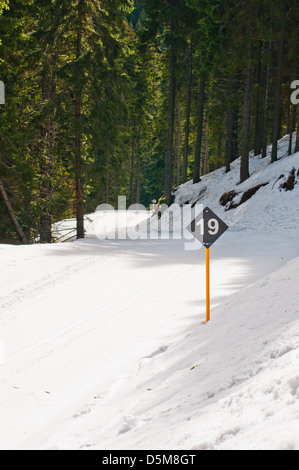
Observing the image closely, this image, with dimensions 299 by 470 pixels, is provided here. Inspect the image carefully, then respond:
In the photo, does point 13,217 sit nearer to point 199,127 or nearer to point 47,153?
point 47,153

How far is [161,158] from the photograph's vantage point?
5297cm

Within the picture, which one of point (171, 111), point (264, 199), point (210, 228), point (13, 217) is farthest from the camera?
point (171, 111)

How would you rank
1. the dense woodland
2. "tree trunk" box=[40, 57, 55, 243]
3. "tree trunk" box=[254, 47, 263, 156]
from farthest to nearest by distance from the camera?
"tree trunk" box=[254, 47, 263, 156]
"tree trunk" box=[40, 57, 55, 243]
the dense woodland

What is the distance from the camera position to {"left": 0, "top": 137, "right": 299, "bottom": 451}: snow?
2707 millimetres

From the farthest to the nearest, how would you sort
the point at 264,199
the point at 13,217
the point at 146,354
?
the point at 264,199, the point at 13,217, the point at 146,354

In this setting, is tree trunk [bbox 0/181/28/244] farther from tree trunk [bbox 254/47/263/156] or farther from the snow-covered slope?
tree trunk [bbox 254/47/263/156]

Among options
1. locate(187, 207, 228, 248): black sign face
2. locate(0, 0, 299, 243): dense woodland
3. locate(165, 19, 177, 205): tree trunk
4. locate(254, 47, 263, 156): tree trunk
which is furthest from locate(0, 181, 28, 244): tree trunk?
locate(254, 47, 263, 156): tree trunk

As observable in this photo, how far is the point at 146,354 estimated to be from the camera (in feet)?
17.1

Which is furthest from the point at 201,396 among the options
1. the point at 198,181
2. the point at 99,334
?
the point at 198,181

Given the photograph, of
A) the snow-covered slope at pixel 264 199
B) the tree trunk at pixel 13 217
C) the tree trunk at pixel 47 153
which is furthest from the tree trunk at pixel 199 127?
the tree trunk at pixel 13 217

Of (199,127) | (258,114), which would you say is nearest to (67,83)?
(199,127)

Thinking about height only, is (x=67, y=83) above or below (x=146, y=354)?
above

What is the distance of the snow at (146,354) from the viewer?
271cm
